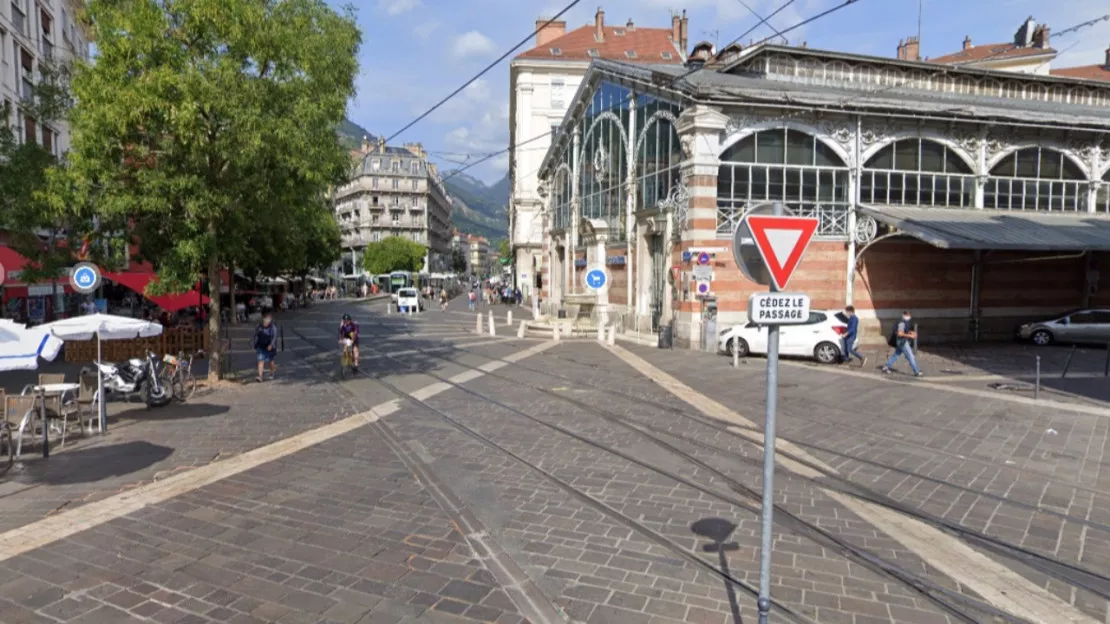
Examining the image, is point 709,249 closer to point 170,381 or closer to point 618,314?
point 618,314

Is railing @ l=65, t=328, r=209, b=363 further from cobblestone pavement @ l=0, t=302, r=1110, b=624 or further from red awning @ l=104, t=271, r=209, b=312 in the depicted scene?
cobblestone pavement @ l=0, t=302, r=1110, b=624

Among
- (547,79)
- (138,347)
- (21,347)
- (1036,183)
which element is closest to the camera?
(21,347)

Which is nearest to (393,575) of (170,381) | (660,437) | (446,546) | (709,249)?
(446,546)

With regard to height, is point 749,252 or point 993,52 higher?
point 993,52

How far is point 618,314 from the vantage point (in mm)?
28531

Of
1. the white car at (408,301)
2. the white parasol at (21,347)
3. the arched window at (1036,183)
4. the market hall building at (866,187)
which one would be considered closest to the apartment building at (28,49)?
the white parasol at (21,347)

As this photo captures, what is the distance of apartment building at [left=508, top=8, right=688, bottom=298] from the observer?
5700 centimetres

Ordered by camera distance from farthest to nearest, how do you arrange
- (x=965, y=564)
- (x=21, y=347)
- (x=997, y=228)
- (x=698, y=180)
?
(x=698, y=180) < (x=997, y=228) < (x=21, y=347) < (x=965, y=564)

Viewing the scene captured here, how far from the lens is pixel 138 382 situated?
1229 cm

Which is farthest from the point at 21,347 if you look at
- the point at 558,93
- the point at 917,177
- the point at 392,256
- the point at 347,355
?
the point at 392,256

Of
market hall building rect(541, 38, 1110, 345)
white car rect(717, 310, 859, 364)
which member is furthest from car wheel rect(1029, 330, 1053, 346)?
white car rect(717, 310, 859, 364)

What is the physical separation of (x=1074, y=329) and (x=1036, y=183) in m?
5.79

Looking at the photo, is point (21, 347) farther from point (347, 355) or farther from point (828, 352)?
point (828, 352)

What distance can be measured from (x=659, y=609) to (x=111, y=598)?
12.7 ft
